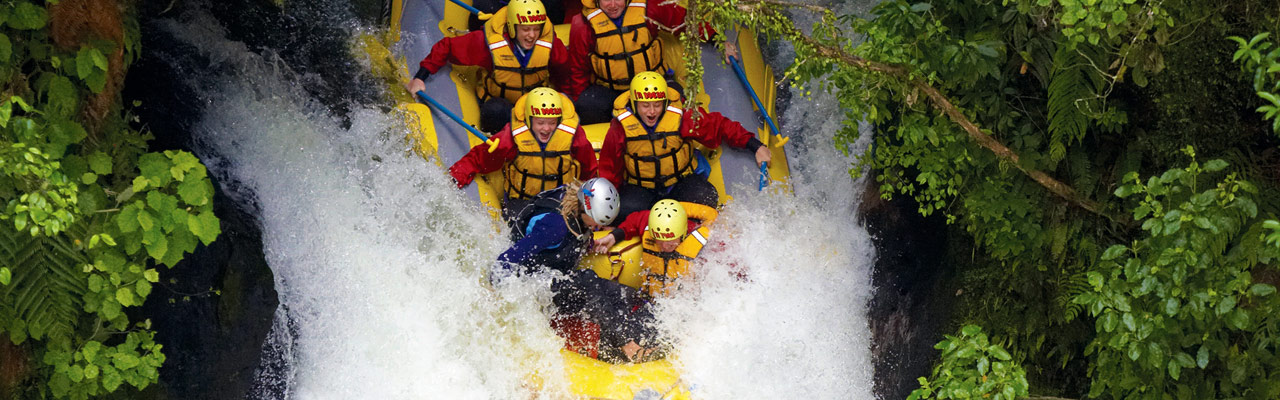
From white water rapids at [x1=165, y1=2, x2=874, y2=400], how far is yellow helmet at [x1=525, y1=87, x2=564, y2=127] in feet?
2.05

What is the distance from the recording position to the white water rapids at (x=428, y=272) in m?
5.01

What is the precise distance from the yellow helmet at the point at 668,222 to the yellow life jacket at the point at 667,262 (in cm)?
9

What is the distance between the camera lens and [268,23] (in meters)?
6.11

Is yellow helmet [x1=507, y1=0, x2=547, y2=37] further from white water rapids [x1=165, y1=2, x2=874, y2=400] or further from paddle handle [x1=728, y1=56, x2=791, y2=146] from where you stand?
paddle handle [x1=728, y1=56, x2=791, y2=146]

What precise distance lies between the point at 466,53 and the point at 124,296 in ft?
8.92

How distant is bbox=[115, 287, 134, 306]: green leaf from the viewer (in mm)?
4008

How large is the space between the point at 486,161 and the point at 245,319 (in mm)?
1521

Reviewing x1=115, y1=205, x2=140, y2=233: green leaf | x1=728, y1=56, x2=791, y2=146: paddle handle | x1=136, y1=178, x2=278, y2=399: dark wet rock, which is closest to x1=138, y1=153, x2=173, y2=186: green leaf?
x1=115, y1=205, x2=140, y2=233: green leaf

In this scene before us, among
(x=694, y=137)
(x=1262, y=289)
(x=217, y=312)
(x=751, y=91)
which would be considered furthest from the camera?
(x=751, y=91)

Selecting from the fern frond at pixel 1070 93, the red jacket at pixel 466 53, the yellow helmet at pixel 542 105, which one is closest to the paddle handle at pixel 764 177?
the yellow helmet at pixel 542 105

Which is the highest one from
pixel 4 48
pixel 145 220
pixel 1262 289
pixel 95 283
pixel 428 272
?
pixel 4 48

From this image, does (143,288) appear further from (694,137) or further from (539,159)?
(694,137)

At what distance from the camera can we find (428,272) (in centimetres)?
543

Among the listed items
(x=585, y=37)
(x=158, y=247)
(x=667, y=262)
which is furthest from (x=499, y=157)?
(x=158, y=247)
